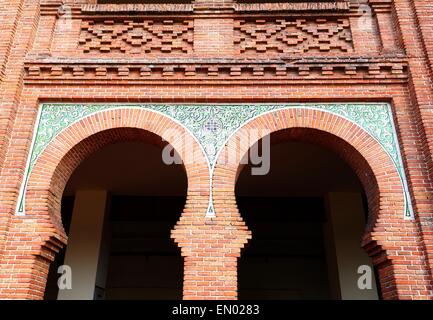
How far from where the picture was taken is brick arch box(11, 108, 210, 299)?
494 centimetres

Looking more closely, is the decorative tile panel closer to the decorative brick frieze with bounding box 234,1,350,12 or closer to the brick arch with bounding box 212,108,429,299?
the brick arch with bounding box 212,108,429,299

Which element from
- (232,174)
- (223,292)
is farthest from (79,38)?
(223,292)

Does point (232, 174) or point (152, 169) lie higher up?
point (152, 169)

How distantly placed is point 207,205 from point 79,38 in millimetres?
3246

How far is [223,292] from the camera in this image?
4676mm

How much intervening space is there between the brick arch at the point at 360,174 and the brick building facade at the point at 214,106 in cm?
2

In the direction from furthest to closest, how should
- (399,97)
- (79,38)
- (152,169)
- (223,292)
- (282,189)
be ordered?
1. (282,189)
2. (152,169)
3. (79,38)
4. (399,97)
5. (223,292)

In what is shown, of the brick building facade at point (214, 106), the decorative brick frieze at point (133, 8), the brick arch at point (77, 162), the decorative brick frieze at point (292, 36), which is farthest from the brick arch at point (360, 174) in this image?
the decorative brick frieze at point (133, 8)

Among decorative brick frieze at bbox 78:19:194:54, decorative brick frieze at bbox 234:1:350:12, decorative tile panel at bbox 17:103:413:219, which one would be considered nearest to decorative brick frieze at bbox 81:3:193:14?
decorative brick frieze at bbox 78:19:194:54

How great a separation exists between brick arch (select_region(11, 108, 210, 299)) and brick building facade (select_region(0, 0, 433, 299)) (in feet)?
0.06
